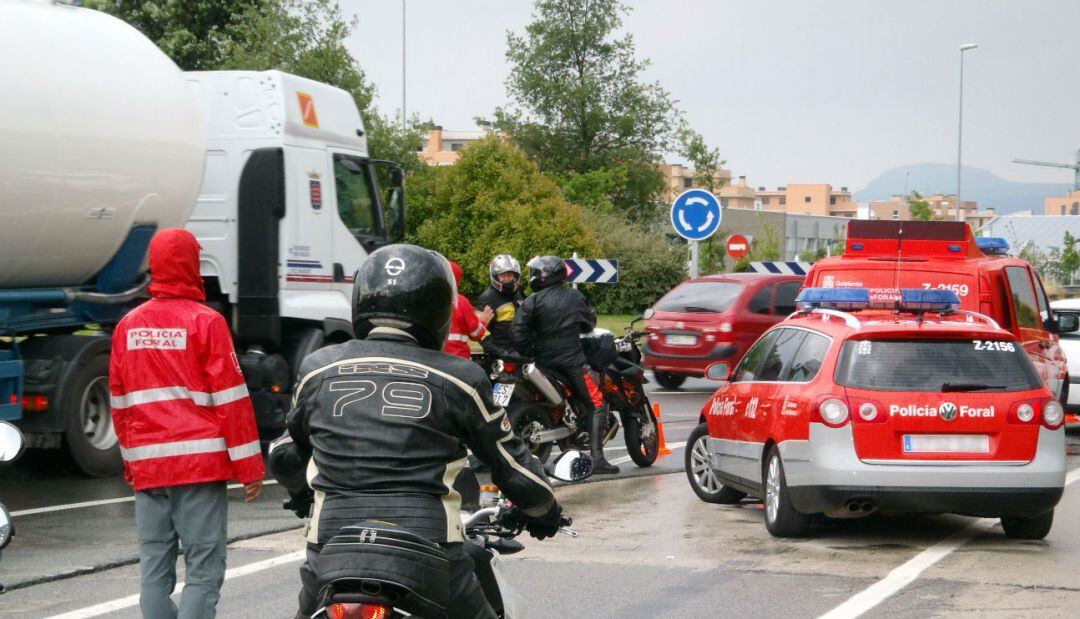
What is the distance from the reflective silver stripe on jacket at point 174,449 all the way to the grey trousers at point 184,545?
0.43 ft

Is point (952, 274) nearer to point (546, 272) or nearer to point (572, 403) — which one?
point (572, 403)

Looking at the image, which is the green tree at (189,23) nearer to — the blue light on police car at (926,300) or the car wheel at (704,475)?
the car wheel at (704,475)

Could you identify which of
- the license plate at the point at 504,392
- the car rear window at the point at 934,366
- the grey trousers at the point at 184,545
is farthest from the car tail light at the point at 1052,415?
the grey trousers at the point at 184,545

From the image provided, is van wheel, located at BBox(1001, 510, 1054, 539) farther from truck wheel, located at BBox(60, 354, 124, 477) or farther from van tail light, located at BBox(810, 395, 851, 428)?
truck wheel, located at BBox(60, 354, 124, 477)

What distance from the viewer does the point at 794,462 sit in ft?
27.8

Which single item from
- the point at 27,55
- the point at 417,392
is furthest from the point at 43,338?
the point at 417,392

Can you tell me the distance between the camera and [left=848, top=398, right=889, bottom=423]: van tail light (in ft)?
27.0

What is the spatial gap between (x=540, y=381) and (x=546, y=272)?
0.89 meters

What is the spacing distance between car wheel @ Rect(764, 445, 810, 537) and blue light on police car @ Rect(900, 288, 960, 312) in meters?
1.26

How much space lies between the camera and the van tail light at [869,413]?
27.0 feet

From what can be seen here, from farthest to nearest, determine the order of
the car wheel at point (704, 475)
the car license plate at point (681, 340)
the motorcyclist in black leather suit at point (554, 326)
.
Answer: the car license plate at point (681, 340), the motorcyclist in black leather suit at point (554, 326), the car wheel at point (704, 475)

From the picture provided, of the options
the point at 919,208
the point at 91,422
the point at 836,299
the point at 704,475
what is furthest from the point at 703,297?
the point at 919,208

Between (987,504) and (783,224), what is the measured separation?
91.0m

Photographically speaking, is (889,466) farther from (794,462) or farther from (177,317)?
(177,317)
